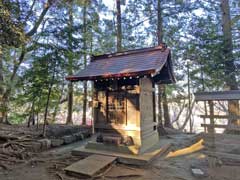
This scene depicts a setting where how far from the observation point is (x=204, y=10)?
9.74 metres

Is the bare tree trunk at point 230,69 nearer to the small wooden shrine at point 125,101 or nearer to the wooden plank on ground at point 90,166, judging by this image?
the small wooden shrine at point 125,101

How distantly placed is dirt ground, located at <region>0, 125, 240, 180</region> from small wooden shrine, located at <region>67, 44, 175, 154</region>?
0.80m

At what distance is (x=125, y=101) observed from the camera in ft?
19.3

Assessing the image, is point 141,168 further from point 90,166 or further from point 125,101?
point 125,101

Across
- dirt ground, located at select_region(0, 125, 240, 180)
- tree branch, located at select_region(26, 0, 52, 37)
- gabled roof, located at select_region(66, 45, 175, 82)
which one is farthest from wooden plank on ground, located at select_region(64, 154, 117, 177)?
tree branch, located at select_region(26, 0, 52, 37)

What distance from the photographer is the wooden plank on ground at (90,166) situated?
409 cm

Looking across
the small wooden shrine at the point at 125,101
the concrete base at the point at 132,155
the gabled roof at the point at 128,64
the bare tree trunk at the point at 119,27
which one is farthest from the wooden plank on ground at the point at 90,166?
the bare tree trunk at the point at 119,27

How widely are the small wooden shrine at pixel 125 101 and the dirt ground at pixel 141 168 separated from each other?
0.80m

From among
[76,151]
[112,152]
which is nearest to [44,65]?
[76,151]

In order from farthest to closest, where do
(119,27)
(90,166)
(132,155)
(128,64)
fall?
(119,27)
(128,64)
(132,155)
(90,166)

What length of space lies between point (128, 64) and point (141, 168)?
10.8ft

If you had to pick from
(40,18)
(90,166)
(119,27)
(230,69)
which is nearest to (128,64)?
(90,166)

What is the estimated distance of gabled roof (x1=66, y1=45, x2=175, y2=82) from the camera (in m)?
5.31

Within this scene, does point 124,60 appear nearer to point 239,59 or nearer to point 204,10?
point 239,59
